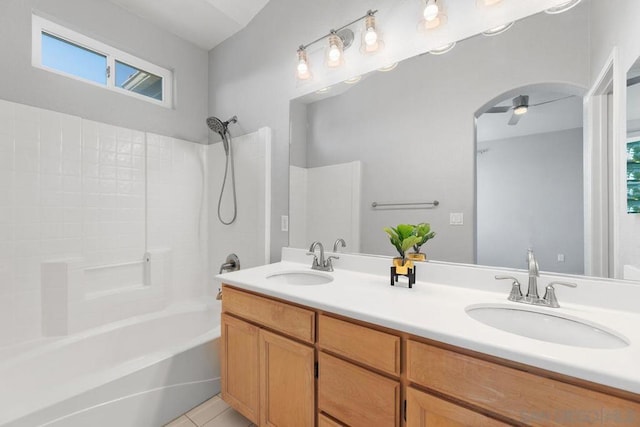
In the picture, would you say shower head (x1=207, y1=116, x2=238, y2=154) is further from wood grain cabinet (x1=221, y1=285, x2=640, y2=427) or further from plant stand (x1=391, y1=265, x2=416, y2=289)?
plant stand (x1=391, y1=265, x2=416, y2=289)

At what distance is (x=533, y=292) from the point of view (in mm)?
1078

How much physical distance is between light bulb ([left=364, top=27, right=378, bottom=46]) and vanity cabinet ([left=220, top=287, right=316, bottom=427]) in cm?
154

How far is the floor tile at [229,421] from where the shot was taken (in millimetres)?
1572

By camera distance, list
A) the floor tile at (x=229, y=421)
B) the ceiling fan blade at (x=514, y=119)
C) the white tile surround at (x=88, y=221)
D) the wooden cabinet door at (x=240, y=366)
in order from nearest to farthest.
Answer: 1. the ceiling fan blade at (x=514, y=119)
2. the wooden cabinet door at (x=240, y=366)
3. the floor tile at (x=229, y=421)
4. the white tile surround at (x=88, y=221)

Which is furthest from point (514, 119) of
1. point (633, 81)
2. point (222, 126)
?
point (222, 126)

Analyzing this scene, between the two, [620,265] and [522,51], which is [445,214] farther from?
[522,51]

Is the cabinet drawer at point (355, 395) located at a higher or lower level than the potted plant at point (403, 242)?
lower

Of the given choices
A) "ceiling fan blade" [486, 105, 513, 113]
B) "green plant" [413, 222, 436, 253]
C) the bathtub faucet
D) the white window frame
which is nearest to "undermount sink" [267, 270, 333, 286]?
"green plant" [413, 222, 436, 253]

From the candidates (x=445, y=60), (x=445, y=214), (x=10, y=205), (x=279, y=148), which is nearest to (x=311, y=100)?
(x=279, y=148)

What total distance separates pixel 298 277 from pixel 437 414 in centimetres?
104

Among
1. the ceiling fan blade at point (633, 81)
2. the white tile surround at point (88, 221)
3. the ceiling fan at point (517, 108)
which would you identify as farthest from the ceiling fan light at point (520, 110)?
the white tile surround at point (88, 221)

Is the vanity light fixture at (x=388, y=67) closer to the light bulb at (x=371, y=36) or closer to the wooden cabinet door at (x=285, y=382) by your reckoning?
the light bulb at (x=371, y=36)

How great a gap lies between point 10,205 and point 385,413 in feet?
7.53

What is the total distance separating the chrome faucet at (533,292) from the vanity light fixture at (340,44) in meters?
1.40
